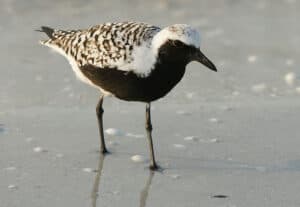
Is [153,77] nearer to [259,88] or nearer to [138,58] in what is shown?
[138,58]

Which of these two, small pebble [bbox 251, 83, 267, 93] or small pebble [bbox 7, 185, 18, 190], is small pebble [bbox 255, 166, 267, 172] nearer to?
small pebble [bbox 7, 185, 18, 190]

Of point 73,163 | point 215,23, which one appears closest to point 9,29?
point 215,23

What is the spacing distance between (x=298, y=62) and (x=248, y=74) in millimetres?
686

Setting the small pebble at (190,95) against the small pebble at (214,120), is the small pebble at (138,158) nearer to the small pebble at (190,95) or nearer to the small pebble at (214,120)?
the small pebble at (214,120)

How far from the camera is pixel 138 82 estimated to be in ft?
16.2

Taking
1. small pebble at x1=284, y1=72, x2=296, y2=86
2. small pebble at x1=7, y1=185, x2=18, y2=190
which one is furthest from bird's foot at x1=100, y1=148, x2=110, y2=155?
small pebble at x1=284, y1=72, x2=296, y2=86

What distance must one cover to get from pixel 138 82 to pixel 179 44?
0.38 meters

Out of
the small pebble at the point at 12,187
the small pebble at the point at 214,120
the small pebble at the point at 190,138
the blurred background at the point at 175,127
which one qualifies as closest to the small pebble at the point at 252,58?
the blurred background at the point at 175,127

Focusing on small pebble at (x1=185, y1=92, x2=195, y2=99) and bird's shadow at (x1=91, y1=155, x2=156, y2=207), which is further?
small pebble at (x1=185, y1=92, x2=195, y2=99)

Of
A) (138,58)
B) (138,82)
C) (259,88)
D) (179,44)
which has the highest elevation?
(179,44)

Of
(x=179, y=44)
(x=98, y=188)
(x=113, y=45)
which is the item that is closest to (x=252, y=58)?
(x=113, y=45)

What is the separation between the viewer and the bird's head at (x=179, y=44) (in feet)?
15.6

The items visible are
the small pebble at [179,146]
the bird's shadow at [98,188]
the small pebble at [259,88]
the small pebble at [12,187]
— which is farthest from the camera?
the small pebble at [259,88]

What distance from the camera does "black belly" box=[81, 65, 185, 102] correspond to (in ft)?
16.1
